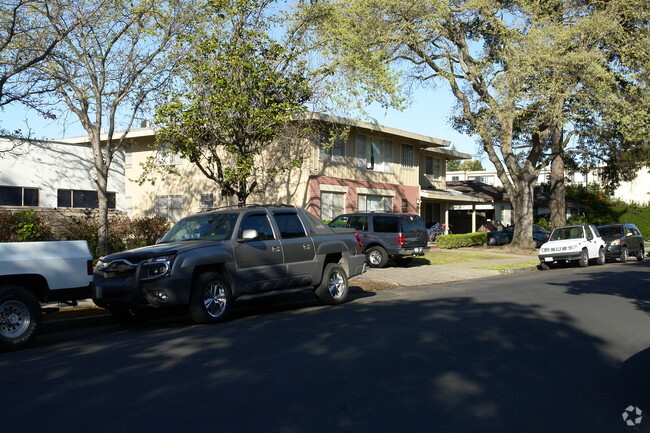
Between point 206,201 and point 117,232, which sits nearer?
point 117,232

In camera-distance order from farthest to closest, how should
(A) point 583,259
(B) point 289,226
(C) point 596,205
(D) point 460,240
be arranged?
(C) point 596,205, (D) point 460,240, (A) point 583,259, (B) point 289,226

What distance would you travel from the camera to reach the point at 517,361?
750cm

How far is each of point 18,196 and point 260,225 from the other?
60.4 feet

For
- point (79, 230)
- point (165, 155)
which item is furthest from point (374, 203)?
point (79, 230)

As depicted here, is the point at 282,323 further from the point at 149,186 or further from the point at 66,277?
the point at 149,186

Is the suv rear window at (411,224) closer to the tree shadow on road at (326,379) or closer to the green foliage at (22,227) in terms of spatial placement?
the green foliage at (22,227)

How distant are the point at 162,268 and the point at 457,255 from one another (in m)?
20.8

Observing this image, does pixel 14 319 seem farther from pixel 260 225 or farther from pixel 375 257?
pixel 375 257

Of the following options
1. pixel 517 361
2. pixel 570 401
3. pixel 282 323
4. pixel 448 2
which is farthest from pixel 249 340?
pixel 448 2

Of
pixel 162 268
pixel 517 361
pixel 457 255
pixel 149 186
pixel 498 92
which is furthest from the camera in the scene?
pixel 149 186

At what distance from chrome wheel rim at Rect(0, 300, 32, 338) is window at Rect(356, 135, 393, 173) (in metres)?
23.6

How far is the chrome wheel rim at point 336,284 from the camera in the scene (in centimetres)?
1301

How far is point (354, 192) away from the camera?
102ft

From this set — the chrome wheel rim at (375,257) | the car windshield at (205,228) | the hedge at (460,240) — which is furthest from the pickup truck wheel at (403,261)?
the car windshield at (205,228)
